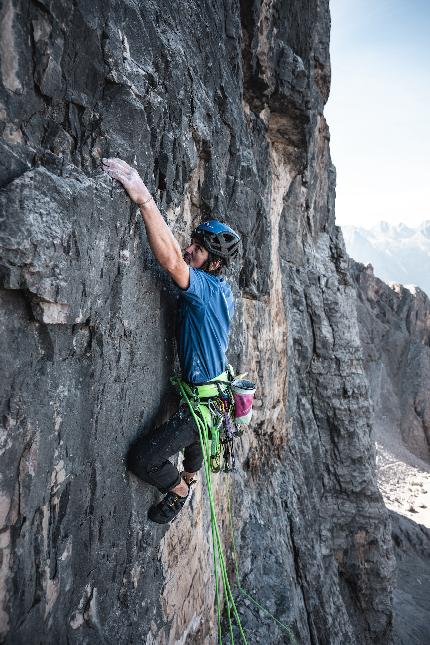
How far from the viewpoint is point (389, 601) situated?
38.0 feet

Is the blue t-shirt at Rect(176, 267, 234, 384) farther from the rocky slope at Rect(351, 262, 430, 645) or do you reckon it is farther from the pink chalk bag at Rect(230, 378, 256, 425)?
the rocky slope at Rect(351, 262, 430, 645)

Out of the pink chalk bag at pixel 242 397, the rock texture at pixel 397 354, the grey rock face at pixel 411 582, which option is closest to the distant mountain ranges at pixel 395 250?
the rock texture at pixel 397 354

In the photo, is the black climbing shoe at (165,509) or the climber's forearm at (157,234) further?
the black climbing shoe at (165,509)

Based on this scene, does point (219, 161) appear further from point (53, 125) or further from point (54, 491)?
point (54, 491)

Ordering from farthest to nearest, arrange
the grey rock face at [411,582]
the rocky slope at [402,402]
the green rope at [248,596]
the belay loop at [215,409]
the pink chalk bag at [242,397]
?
the rocky slope at [402,402]
the grey rock face at [411,582]
the green rope at [248,596]
the pink chalk bag at [242,397]
the belay loop at [215,409]

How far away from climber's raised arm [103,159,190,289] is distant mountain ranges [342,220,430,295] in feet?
521

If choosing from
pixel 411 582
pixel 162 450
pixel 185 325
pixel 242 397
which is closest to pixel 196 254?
pixel 185 325

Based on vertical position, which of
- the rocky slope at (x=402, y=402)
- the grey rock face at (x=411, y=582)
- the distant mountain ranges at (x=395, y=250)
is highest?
the distant mountain ranges at (x=395, y=250)

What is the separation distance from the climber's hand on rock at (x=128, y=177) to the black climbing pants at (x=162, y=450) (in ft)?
6.53

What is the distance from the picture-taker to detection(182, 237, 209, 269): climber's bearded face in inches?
160

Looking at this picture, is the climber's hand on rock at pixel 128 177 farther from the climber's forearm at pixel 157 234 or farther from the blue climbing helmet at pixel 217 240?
the blue climbing helmet at pixel 217 240

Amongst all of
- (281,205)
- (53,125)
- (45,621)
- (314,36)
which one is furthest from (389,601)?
(314,36)

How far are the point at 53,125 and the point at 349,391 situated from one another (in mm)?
11196

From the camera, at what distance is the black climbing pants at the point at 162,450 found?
342 centimetres
